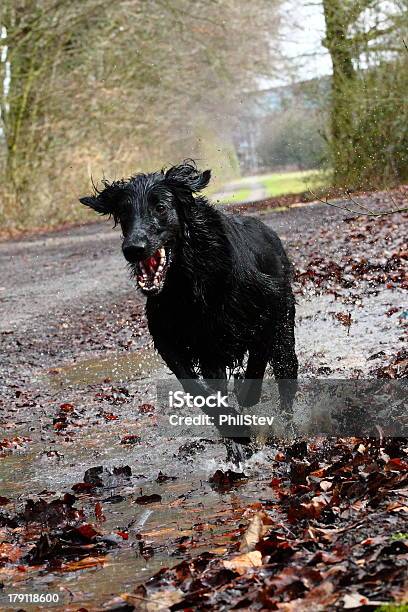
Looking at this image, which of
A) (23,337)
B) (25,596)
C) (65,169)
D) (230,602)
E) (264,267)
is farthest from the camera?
(65,169)

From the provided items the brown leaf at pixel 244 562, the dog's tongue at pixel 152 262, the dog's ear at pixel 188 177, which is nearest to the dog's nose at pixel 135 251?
the dog's tongue at pixel 152 262

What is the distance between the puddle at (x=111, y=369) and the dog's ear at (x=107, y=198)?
335 cm

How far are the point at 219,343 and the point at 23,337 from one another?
263 inches

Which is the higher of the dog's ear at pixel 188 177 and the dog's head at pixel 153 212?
the dog's ear at pixel 188 177

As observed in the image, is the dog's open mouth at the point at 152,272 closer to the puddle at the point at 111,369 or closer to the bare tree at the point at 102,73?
the puddle at the point at 111,369

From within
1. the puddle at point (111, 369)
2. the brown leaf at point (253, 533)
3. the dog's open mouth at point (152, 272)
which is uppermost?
the dog's open mouth at point (152, 272)

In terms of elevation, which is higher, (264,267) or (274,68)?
(274,68)

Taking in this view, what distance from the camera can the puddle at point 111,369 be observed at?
9406 mm

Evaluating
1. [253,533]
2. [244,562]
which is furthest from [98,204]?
[244,562]

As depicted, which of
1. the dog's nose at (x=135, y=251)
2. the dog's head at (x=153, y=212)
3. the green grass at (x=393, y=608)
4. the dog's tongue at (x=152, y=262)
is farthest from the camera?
the dog's tongue at (x=152, y=262)

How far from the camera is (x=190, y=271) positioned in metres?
5.88

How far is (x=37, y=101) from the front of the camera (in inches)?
1169

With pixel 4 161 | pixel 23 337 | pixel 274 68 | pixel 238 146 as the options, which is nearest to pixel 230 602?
pixel 23 337

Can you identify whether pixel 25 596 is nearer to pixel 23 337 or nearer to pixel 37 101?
pixel 23 337
